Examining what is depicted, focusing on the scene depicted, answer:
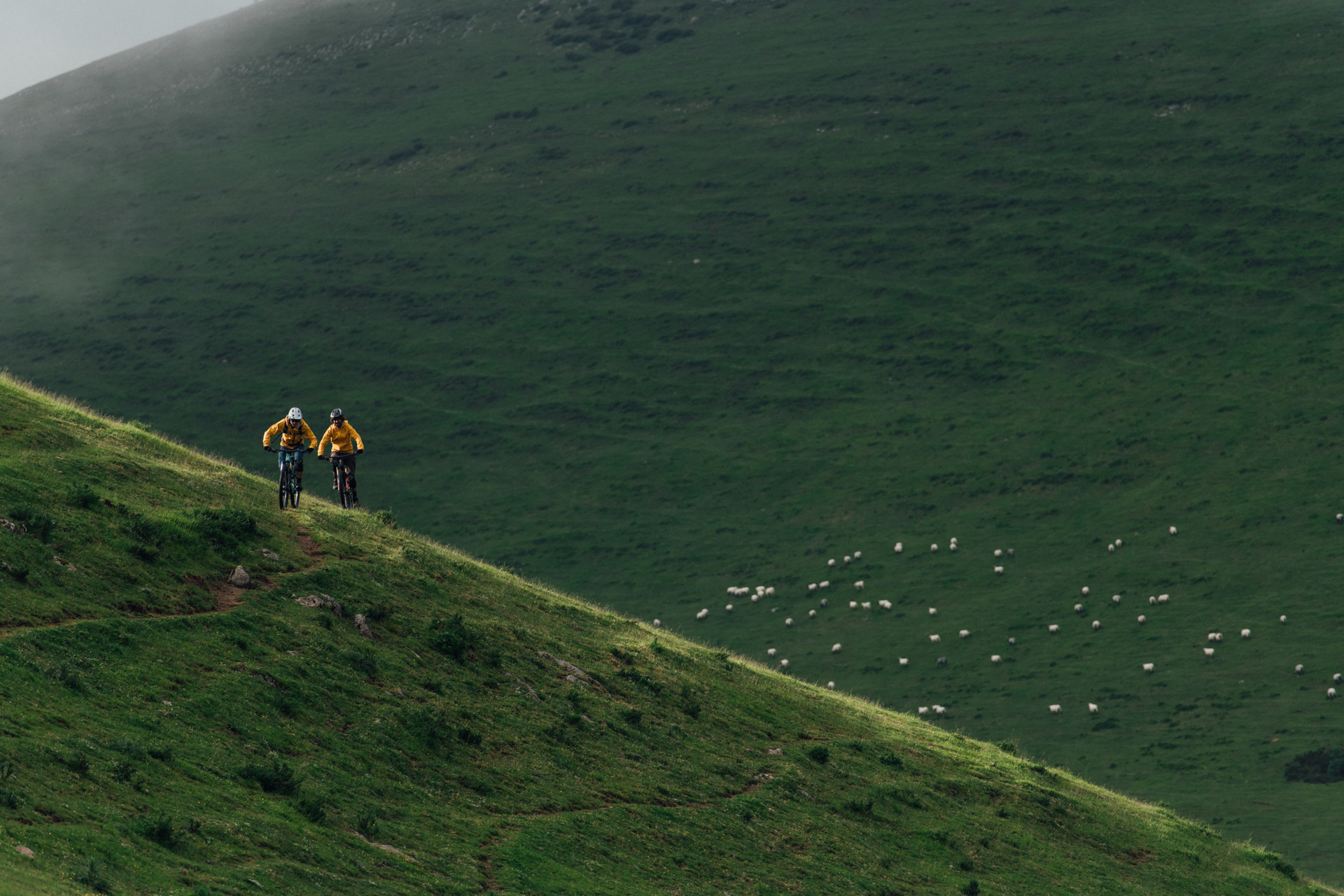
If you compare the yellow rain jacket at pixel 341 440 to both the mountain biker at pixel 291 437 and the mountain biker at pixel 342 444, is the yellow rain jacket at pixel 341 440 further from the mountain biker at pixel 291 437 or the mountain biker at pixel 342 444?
the mountain biker at pixel 291 437

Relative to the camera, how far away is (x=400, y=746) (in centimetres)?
2345

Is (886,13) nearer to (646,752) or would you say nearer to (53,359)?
(53,359)

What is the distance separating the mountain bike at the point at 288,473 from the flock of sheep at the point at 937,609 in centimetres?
4527

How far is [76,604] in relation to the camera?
2252 cm

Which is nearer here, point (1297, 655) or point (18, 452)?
point (18, 452)

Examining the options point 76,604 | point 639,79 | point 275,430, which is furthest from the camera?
point 639,79

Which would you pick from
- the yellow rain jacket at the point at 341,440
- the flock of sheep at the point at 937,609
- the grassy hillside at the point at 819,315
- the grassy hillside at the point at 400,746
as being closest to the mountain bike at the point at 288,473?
the grassy hillside at the point at 400,746

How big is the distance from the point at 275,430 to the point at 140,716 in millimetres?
14166

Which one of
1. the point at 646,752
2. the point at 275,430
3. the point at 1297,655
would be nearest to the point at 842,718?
the point at 646,752

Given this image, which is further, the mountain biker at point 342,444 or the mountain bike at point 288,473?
the mountain biker at point 342,444

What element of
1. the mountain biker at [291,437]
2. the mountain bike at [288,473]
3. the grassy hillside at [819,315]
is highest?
the grassy hillside at [819,315]

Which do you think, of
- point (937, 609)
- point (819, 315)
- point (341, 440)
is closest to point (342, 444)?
point (341, 440)

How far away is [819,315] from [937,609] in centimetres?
4498

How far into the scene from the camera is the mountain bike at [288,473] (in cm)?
3291
